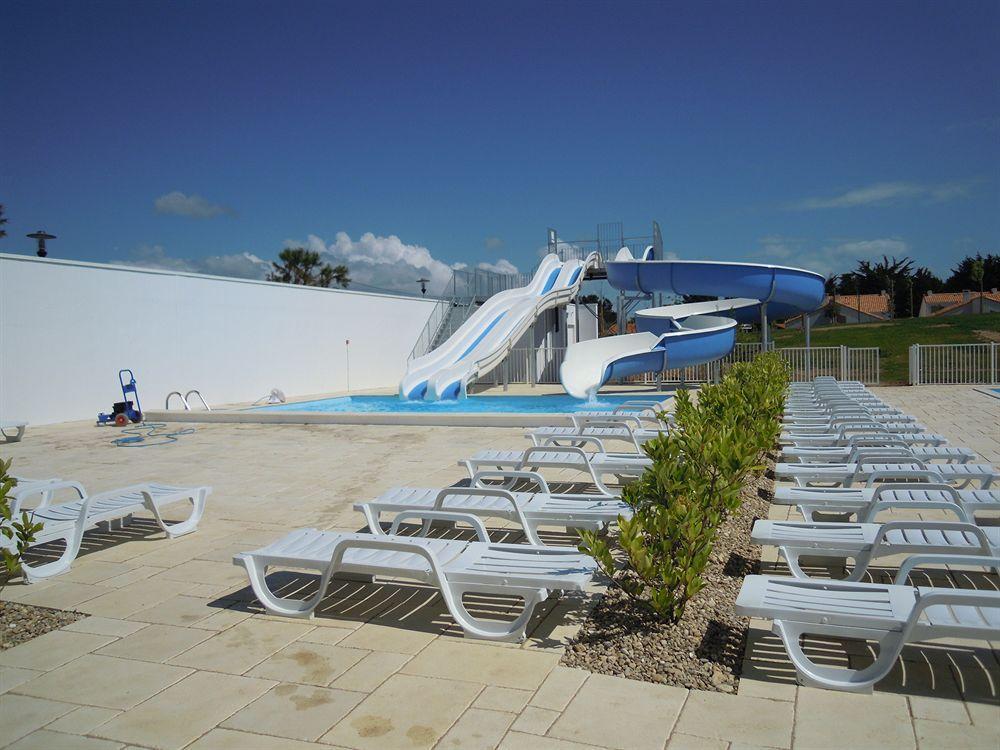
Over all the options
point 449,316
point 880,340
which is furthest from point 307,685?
point 880,340

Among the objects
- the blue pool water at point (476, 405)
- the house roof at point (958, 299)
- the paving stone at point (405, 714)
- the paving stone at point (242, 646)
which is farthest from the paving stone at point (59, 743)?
the house roof at point (958, 299)

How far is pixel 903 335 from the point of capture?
3734 cm

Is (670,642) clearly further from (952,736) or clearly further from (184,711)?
(184,711)

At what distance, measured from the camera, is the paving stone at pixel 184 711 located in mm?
2875

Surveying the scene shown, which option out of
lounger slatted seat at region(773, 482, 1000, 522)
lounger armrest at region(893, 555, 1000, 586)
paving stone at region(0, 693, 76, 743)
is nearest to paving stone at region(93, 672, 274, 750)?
paving stone at region(0, 693, 76, 743)

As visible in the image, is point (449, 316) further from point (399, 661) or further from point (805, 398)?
point (399, 661)

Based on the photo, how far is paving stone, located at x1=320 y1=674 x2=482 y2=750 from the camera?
2801mm

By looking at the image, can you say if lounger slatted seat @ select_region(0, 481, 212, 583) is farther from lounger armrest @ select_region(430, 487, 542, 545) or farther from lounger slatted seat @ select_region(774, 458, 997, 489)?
lounger slatted seat @ select_region(774, 458, 997, 489)

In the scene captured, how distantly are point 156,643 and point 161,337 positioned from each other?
1531 centimetres

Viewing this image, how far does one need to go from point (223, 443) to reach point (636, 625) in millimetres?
9119

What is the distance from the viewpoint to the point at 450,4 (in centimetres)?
1396

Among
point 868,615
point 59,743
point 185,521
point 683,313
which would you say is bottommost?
point 59,743

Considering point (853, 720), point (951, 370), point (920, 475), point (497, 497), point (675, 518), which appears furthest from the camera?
point (951, 370)

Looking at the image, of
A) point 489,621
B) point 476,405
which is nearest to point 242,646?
point 489,621
